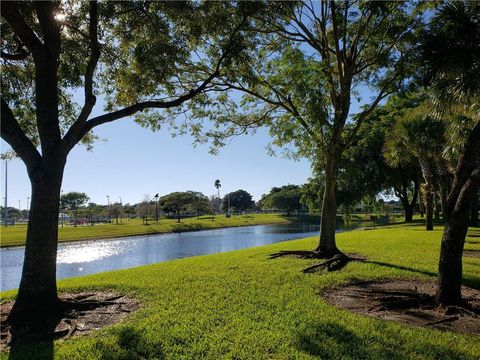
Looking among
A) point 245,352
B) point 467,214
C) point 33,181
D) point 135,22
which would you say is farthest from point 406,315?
point 135,22

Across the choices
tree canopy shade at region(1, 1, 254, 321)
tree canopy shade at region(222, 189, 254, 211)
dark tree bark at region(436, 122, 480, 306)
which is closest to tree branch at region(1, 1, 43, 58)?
tree canopy shade at region(1, 1, 254, 321)

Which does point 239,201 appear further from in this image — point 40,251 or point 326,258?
point 40,251

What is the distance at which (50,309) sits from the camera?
21.3 feet

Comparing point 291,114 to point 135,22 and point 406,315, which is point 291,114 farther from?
point 406,315

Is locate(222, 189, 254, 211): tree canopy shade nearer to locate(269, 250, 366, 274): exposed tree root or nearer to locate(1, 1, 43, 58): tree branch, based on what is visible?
locate(269, 250, 366, 274): exposed tree root

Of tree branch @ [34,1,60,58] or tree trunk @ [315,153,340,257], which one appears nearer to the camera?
tree branch @ [34,1,60,58]

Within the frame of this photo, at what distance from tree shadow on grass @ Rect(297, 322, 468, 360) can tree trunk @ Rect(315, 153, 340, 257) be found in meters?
8.01

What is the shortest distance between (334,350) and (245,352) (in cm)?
117

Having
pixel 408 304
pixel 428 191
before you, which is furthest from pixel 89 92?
pixel 428 191

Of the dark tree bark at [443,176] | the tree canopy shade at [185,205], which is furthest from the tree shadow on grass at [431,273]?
the tree canopy shade at [185,205]

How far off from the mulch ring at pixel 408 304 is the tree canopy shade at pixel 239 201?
426 feet

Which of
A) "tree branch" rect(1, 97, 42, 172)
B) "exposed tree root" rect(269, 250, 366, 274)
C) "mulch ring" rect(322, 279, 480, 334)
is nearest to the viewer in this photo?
"mulch ring" rect(322, 279, 480, 334)

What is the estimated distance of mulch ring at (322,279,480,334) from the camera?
599 centimetres

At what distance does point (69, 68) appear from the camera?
30.9 ft
